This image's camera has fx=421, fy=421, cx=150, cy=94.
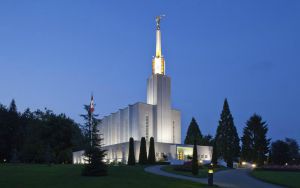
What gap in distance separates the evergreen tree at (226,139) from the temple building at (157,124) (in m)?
2.56

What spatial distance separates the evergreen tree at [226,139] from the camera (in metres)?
76.2

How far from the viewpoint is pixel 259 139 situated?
77.9 metres

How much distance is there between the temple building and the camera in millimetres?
70188

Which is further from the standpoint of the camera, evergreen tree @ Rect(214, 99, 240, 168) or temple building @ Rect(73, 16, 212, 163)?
evergreen tree @ Rect(214, 99, 240, 168)

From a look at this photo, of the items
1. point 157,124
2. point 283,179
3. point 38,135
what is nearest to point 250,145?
point 157,124

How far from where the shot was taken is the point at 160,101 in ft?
244

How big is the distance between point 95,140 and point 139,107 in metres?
39.8

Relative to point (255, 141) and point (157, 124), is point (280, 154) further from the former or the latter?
point (157, 124)

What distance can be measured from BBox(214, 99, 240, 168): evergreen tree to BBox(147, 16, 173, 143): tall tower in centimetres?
978

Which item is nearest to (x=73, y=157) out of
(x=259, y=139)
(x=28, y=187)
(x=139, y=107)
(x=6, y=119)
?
(x=6, y=119)

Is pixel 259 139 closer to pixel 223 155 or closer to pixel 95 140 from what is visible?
pixel 223 155

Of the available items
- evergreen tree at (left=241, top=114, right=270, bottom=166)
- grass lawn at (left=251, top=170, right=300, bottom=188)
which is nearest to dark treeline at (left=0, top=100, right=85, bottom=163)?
evergreen tree at (left=241, top=114, right=270, bottom=166)

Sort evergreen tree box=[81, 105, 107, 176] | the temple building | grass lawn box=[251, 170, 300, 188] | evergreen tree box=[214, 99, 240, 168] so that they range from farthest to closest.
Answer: evergreen tree box=[214, 99, 240, 168]
the temple building
evergreen tree box=[81, 105, 107, 176]
grass lawn box=[251, 170, 300, 188]

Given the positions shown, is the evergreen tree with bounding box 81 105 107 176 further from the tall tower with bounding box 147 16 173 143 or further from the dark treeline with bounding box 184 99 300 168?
the dark treeline with bounding box 184 99 300 168
